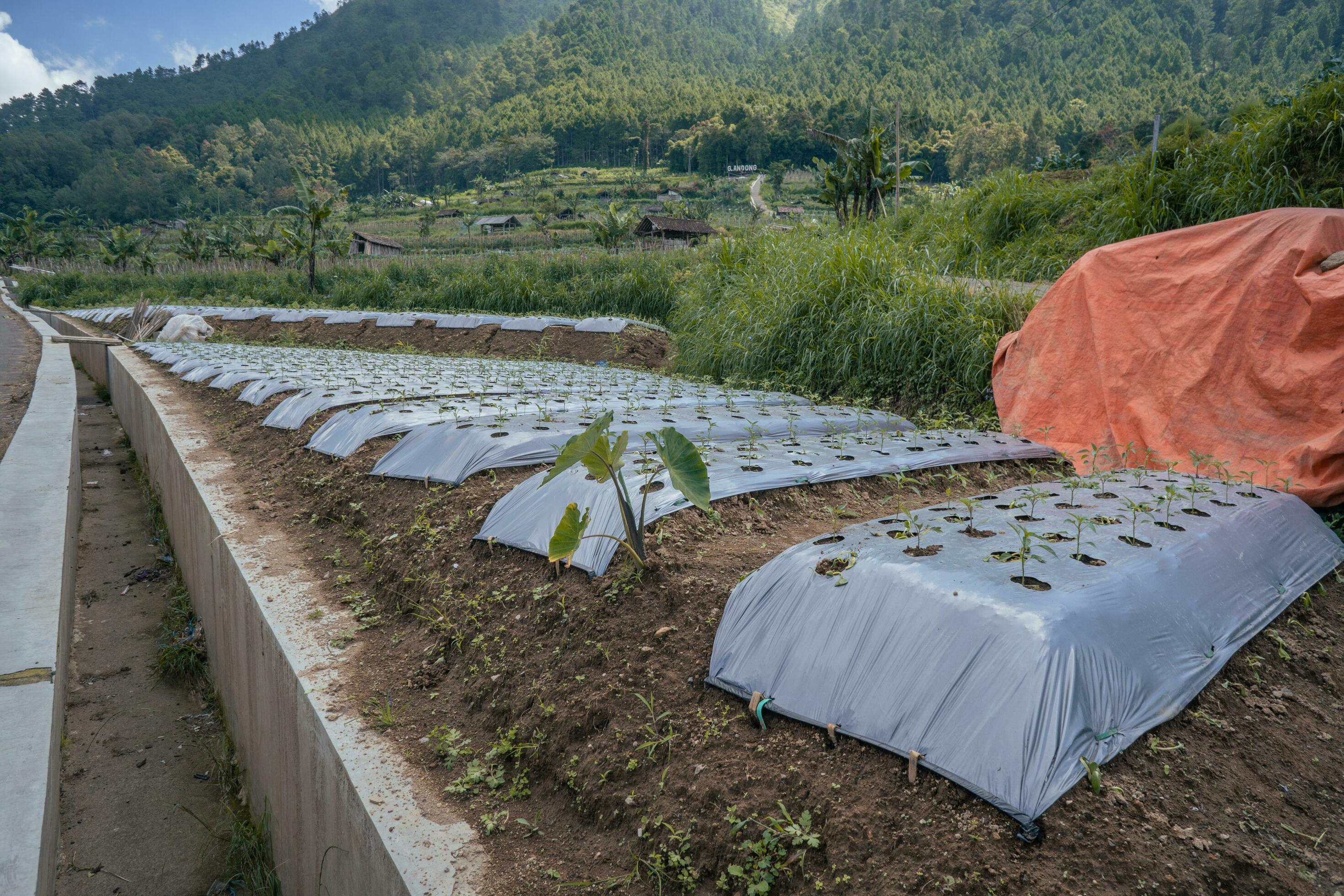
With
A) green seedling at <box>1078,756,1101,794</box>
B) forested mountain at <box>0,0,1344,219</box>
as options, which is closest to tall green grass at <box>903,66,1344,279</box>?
green seedling at <box>1078,756,1101,794</box>

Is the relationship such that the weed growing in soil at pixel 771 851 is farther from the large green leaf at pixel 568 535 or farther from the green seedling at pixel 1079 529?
the green seedling at pixel 1079 529

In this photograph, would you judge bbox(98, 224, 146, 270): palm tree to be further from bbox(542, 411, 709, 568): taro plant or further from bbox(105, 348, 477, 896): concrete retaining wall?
bbox(542, 411, 709, 568): taro plant

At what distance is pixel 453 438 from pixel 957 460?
278 cm

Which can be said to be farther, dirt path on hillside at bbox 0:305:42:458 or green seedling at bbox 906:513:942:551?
dirt path on hillside at bbox 0:305:42:458

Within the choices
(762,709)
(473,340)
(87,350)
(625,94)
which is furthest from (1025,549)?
(625,94)

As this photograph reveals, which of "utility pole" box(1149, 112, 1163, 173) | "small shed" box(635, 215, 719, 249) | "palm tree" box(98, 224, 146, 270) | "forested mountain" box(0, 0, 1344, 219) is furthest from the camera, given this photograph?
"forested mountain" box(0, 0, 1344, 219)

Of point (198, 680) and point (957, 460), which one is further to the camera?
point (198, 680)

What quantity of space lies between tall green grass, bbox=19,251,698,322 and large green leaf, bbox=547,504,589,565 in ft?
38.9

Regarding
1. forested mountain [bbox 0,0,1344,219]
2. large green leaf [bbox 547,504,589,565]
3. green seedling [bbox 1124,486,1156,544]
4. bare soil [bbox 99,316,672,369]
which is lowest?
bare soil [bbox 99,316,672,369]

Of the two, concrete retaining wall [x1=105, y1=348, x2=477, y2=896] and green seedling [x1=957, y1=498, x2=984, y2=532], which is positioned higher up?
green seedling [x1=957, y1=498, x2=984, y2=532]

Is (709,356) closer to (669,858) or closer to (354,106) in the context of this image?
(669,858)

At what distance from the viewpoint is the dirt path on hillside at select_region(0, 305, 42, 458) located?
762cm

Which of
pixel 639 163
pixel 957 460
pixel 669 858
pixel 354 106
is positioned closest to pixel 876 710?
pixel 669 858

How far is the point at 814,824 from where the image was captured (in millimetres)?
1683
